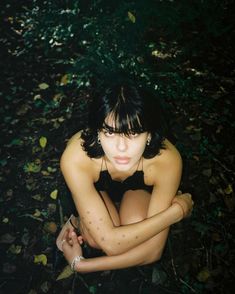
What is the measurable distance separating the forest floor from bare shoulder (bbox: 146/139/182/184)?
780 mm

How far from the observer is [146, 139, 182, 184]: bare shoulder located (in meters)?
2.68

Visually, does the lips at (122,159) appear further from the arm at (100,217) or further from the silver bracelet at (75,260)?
the silver bracelet at (75,260)

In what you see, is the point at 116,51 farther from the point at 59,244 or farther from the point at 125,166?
the point at 59,244

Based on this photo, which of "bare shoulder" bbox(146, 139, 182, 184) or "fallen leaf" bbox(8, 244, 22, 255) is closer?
"bare shoulder" bbox(146, 139, 182, 184)

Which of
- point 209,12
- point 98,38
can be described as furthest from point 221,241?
point 209,12

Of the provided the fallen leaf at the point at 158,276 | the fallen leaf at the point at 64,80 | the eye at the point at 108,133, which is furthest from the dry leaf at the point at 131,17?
the fallen leaf at the point at 158,276

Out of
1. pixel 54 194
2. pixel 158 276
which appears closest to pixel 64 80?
pixel 54 194

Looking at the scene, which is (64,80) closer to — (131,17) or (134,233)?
(131,17)

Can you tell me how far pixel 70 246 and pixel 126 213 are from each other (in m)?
0.63

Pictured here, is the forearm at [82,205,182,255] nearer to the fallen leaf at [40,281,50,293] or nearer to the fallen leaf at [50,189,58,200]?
the fallen leaf at [40,281,50,293]

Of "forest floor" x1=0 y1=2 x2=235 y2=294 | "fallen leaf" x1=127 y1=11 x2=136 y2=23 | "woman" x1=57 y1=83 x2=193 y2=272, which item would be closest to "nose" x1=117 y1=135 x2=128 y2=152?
"woman" x1=57 y1=83 x2=193 y2=272

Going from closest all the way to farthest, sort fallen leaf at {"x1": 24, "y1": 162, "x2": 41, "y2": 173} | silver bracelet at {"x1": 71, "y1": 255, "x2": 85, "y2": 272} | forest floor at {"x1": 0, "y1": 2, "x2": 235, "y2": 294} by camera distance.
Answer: silver bracelet at {"x1": 71, "y1": 255, "x2": 85, "y2": 272} → forest floor at {"x1": 0, "y1": 2, "x2": 235, "y2": 294} → fallen leaf at {"x1": 24, "y1": 162, "x2": 41, "y2": 173}

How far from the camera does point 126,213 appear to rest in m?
2.90

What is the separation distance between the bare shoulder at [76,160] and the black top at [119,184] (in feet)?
0.48
